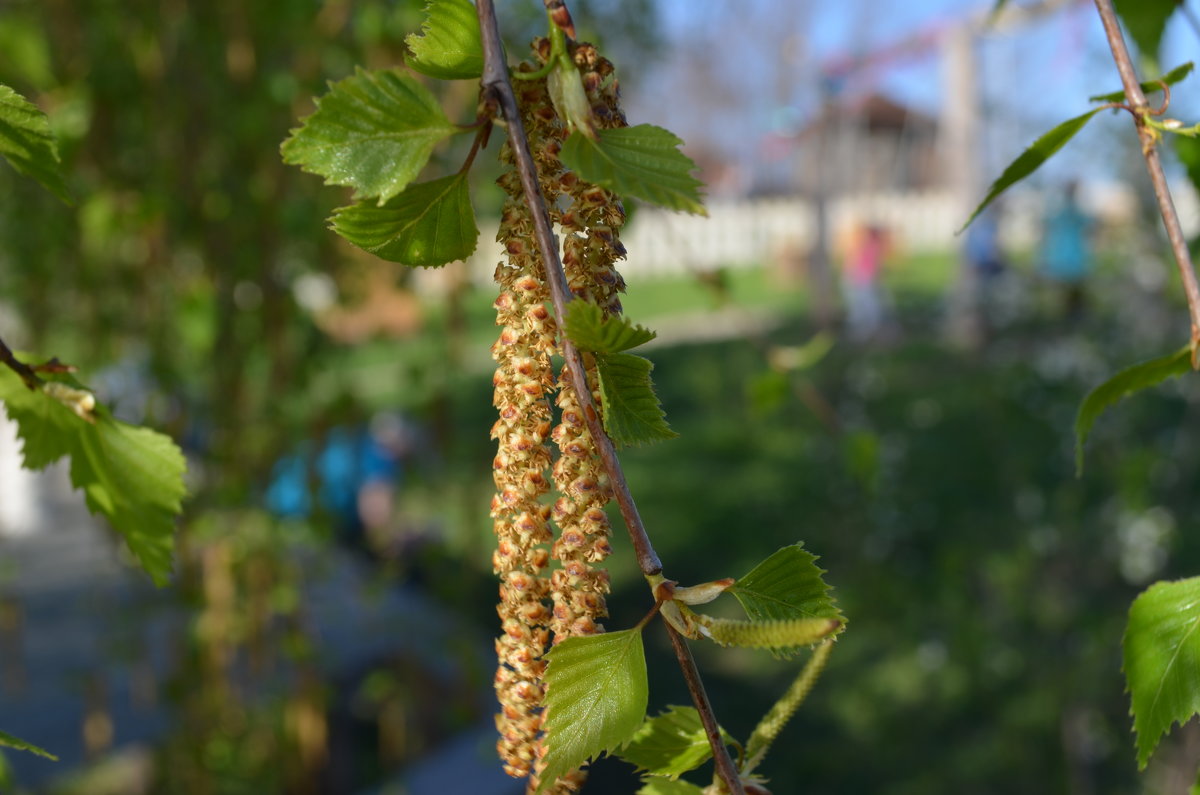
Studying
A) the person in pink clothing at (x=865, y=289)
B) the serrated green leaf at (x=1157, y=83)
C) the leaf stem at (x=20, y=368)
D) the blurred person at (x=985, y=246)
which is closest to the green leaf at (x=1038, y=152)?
the serrated green leaf at (x=1157, y=83)

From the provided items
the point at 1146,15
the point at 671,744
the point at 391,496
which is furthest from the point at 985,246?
the point at 671,744

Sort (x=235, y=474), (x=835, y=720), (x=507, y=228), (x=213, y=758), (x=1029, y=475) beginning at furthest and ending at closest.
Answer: (x=1029, y=475) < (x=835, y=720) < (x=213, y=758) < (x=235, y=474) < (x=507, y=228)

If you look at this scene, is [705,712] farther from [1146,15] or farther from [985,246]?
[985,246]

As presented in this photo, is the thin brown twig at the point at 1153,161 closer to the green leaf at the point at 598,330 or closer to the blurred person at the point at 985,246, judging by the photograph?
the green leaf at the point at 598,330

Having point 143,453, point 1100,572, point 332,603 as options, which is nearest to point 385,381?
point 332,603

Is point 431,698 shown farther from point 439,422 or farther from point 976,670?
point 976,670
